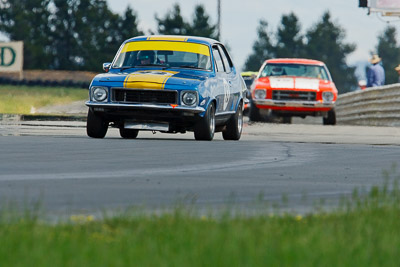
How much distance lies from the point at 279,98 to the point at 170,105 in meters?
12.1

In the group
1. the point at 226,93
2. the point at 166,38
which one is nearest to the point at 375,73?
the point at 226,93

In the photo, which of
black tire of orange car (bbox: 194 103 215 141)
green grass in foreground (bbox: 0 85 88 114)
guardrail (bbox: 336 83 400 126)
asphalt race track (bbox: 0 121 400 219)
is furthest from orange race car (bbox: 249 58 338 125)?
black tire of orange car (bbox: 194 103 215 141)

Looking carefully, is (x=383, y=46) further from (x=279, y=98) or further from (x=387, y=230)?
(x=387, y=230)

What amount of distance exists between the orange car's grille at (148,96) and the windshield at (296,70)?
41.3ft

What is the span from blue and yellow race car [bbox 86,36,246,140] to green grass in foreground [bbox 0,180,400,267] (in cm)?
851

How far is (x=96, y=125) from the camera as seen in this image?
16500 mm

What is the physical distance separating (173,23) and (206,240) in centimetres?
11355

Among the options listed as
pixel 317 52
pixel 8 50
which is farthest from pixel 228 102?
pixel 317 52

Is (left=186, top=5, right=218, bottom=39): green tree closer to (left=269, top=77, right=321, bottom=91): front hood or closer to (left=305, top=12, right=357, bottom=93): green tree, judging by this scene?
(left=305, top=12, right=357, bottom=93): green tree

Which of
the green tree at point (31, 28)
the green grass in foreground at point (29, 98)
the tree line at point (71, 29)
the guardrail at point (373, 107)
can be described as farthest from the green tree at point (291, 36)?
the guardrail at point (373, 107)

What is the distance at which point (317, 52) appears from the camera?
6152 inches

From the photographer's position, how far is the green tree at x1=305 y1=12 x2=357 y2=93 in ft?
513

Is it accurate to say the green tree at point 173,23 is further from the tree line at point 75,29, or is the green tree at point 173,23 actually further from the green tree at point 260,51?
the green tree at point 260,51

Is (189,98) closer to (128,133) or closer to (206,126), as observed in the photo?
(206,126)
